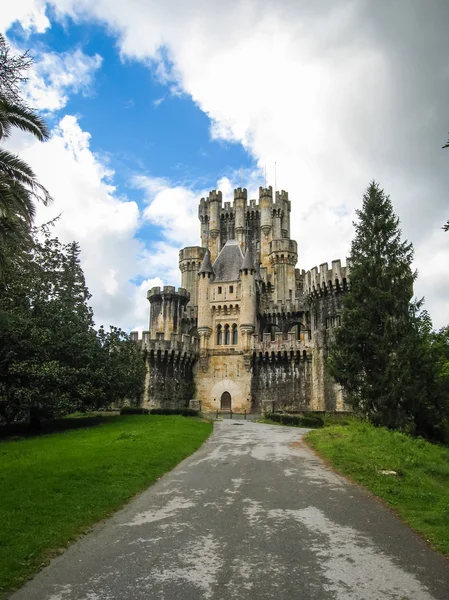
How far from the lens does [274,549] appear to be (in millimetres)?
8656

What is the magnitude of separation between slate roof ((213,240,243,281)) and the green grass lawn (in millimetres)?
34347

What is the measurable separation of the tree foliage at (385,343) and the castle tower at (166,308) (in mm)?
30746

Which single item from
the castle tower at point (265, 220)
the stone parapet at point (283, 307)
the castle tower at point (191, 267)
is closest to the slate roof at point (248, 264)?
the stone parapet at point (283, 307)

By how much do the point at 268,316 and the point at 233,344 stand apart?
589cm

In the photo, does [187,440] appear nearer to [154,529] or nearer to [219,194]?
[154,529]

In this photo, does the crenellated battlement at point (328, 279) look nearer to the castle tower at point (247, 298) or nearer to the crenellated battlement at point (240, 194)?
the castle tower at point (247, 298)

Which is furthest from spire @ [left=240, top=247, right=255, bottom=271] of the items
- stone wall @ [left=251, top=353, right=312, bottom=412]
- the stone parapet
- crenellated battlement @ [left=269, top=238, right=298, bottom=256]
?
crenellated battlement @ [left=269, top=238, right=298, bottom=256]

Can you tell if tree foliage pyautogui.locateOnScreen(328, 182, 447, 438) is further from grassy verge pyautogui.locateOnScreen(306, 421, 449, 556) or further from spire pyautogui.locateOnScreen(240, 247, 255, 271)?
spire pyautogui.locateOnScreen(240, 247, 255, 271)

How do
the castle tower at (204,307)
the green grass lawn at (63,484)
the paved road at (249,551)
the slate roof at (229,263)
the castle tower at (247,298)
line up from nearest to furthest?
the paved road at (249,551), the green grass lawn at (63,484), the castle tower at (247,298), the castle tower at (204,307), the slate roof at (229,263)

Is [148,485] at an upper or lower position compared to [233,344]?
lower

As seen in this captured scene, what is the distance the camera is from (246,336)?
171 feet

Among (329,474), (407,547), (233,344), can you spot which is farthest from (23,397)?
(233,344)

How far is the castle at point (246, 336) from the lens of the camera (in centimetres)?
4709

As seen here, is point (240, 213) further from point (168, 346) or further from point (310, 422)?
point (310, 422)
